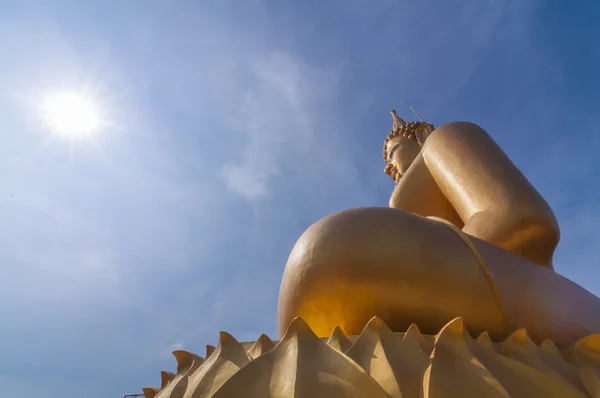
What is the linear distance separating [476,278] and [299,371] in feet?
3.71

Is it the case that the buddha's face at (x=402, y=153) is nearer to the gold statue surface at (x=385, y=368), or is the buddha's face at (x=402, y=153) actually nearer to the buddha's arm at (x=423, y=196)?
the buddha's arm at (x=423, y=196)

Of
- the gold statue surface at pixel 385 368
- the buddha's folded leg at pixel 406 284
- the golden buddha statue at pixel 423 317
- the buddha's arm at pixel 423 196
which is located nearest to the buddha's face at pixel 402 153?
the buddha's arm at pixel 423 196

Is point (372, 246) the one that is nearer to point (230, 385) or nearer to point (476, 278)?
point (476, 278)

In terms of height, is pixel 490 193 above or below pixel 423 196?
below

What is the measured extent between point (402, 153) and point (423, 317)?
396 centimetres

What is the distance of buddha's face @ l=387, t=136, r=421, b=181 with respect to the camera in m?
6.29

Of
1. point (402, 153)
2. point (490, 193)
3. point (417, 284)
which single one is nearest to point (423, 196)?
point (490, 193)

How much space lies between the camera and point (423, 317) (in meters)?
2.60

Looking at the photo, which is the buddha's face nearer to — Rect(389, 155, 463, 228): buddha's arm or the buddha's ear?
the buddha's ear

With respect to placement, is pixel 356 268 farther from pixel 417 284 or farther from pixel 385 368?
pixel 385 368

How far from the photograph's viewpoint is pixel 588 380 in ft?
7.41

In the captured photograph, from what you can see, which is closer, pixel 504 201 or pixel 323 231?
pixel 323 231

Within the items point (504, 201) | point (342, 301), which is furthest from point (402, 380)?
point (504, 201)

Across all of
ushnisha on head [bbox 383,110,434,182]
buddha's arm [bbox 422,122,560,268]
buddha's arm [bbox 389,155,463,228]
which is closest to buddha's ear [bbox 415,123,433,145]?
ushnisha on head [bbox 383,110,434,182]
